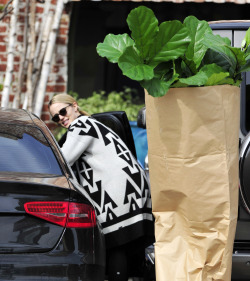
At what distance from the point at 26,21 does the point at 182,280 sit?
20.0 feet

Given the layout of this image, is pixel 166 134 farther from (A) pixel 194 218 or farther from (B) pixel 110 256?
(B) pixel 110 256

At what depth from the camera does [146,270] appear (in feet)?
17.6

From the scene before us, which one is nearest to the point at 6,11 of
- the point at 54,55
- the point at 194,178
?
the point at 54,55

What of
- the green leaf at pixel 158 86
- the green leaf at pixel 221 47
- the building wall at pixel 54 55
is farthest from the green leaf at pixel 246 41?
the building wall at pixel 54 55

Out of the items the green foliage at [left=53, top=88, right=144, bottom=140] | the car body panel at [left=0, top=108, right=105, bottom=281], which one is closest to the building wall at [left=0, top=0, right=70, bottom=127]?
the green foliage at [left=53, top=88, right=144, bottom=140]

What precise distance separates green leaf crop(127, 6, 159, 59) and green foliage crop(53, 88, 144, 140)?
19.5 ft

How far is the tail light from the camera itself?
13.4 ft

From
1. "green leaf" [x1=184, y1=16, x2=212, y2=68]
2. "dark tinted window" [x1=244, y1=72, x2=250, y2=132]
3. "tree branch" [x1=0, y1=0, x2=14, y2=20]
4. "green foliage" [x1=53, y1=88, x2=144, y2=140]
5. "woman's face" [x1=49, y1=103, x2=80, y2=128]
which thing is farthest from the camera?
"green foliage" [x1=53, y1=88, x2=144, y2=140]

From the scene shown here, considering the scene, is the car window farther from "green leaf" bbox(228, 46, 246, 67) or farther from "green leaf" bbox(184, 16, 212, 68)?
"green leaf" bbox(228, 46, 246, 67)

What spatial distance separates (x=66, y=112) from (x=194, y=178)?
64.6 inches

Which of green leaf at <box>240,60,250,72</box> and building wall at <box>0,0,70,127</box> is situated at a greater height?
building wall at <box>0,0,70,127</box>

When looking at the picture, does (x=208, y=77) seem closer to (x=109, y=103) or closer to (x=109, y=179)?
(x=109, y=179)

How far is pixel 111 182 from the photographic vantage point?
527 cm

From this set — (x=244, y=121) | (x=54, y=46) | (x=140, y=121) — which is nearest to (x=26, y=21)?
(x=54, y=46)
